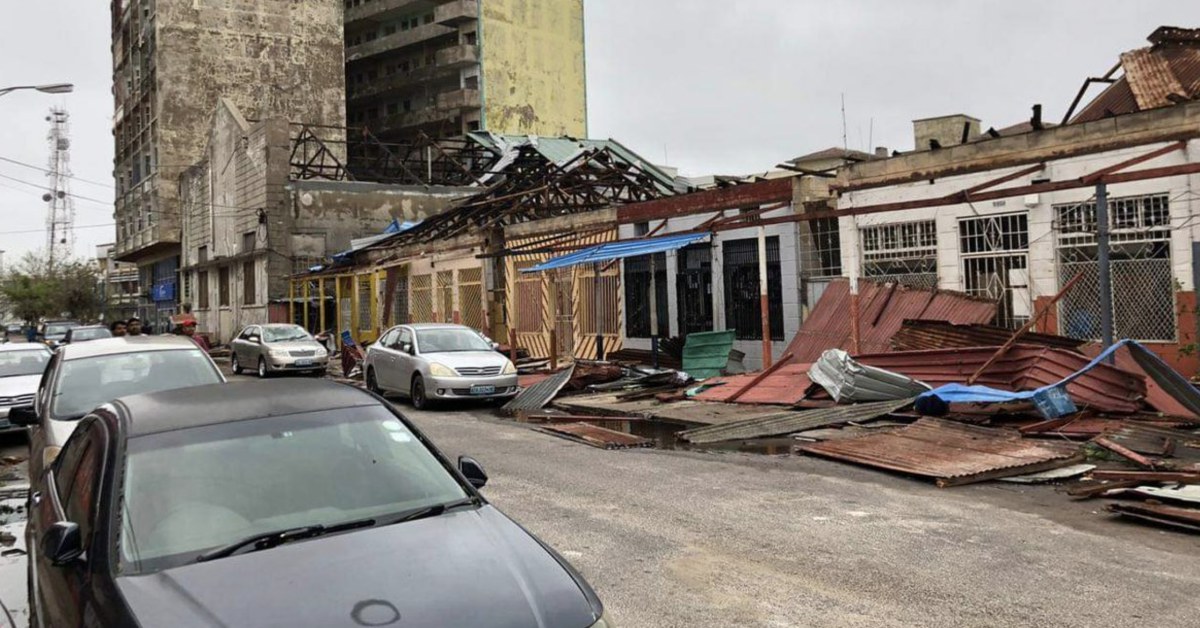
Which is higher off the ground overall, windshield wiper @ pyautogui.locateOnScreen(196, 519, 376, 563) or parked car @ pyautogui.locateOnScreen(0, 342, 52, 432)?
parked car @ pyautogui.locateOnScreen(0, 342, 52, 432)

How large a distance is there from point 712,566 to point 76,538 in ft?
11.7

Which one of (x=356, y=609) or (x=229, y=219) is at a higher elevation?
(x=229, y=219)

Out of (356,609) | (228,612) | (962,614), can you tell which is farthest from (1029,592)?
(228,612)

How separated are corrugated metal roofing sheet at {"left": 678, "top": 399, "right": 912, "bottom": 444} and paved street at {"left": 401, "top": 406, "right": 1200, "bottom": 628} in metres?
1.90

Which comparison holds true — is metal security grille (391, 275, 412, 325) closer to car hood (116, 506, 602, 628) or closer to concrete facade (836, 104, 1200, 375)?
concrete facade (836, 104, 1200, 375)

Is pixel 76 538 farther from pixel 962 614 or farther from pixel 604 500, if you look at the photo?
pixel 604 500

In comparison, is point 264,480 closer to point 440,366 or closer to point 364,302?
point 440,366

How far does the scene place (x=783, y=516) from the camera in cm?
683

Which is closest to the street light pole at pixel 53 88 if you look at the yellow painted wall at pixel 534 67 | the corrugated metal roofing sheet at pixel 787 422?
the corrugated metal roofing sheet at pixel 787 422

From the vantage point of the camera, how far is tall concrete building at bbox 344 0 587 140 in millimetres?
59125

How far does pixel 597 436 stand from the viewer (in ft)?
37.1

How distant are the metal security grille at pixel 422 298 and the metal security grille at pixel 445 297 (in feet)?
1.87

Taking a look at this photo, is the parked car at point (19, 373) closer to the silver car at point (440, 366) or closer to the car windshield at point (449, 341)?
the silver car at point (440, 366)

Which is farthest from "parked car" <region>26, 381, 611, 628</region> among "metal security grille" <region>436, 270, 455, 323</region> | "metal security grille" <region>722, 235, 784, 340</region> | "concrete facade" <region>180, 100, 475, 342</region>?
"concrete facade" <region>180, 100, 475, 342</region>
